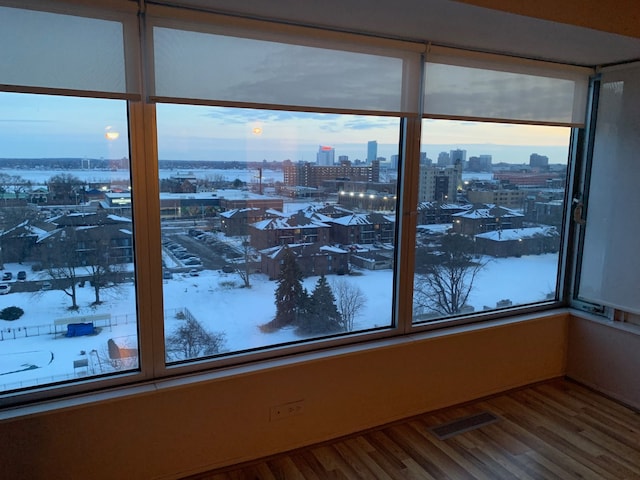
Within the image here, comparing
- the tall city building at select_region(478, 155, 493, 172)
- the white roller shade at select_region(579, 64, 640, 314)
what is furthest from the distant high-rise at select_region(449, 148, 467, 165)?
the white roller shade at select_region(579, 64, 640, 314)

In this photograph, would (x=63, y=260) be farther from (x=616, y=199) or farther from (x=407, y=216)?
(x=616, y=199)

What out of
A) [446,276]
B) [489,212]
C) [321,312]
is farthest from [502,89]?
[321,312]

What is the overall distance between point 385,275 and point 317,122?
1.06 metres

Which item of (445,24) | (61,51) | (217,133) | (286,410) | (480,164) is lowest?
(286,410)

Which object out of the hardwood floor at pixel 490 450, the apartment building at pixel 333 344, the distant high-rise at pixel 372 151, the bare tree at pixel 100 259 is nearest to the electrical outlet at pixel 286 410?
the apartment building at pixel 333 344

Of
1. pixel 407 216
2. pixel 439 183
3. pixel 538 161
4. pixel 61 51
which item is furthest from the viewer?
pixel 538 161

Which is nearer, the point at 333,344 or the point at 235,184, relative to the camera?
the point at 235,184

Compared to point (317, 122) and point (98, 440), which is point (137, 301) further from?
point (317, 122)

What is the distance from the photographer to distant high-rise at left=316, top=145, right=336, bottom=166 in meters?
2.61

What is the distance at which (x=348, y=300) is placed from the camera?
9.41 feet

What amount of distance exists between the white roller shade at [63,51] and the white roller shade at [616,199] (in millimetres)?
3161

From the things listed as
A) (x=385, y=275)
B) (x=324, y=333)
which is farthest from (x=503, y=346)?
(x=324, y=333)

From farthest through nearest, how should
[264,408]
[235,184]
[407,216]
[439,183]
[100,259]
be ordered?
[439,183], [407,216], [264,408], [235,184], [100,259]

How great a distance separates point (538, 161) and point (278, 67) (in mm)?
2168
